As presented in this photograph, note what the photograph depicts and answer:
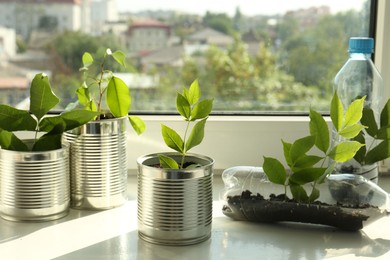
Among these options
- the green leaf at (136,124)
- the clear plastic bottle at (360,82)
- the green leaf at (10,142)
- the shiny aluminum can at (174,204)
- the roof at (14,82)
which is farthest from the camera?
the roof at (14,82)

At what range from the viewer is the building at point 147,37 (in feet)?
4.47

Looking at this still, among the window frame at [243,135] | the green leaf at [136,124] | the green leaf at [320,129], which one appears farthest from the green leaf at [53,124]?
the green leaf at [320,129]

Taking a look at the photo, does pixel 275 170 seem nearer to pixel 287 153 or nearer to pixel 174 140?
pixel 287 153

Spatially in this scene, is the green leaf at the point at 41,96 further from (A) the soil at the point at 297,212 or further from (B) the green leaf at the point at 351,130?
(B) the green leaf at the point at 351,130

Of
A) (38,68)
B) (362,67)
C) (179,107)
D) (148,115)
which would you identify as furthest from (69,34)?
(362,67)

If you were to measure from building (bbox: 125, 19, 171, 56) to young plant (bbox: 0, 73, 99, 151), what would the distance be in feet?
1.11

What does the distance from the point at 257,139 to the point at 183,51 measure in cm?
23

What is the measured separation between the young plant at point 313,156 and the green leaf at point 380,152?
119 mm

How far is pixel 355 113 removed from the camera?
3.35 feet

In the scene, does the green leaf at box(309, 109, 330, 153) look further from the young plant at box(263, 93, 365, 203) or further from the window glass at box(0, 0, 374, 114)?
the window glass at box(0, 0, 374, 114)

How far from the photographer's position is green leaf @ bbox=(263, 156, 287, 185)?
102 centimetres

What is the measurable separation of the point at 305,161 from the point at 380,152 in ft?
0.59

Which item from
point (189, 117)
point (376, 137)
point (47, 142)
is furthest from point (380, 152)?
point (47, 142)

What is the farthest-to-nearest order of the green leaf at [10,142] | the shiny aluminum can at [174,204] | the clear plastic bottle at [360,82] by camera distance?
the clear plastic bottle at [360,82], the green leaf at [10,142], the shiny aluminum can at [174,204]
